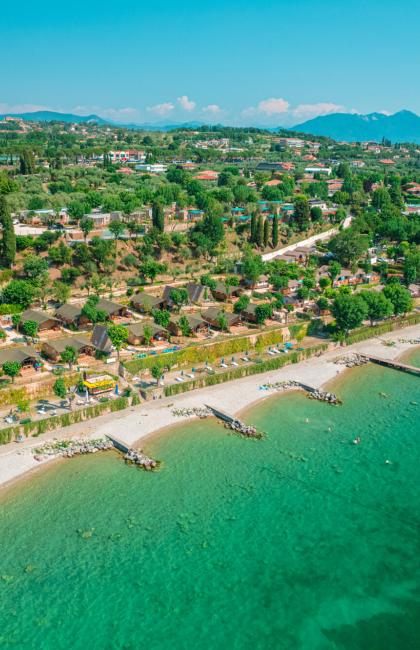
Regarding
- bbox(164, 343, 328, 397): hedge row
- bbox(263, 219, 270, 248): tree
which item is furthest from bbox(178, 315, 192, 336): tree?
bbox(263, 219, 270, 248): tree

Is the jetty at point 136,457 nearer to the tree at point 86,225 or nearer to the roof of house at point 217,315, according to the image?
the roof of house at point 217,315

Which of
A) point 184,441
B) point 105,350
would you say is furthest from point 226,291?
point 184,441

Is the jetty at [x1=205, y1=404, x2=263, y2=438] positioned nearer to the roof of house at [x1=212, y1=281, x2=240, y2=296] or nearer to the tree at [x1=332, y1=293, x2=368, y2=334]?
the tree at [x1=332, y1=293, x2=368, y2=334]

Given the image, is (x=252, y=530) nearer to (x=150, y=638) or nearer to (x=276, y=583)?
(x=276, y=583)

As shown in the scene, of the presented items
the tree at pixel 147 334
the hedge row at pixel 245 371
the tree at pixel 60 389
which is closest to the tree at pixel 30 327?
the tree at pixel 147 334

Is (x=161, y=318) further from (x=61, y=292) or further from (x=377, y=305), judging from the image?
(x=377, y=305)

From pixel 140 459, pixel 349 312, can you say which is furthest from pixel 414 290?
pixel 140 459
